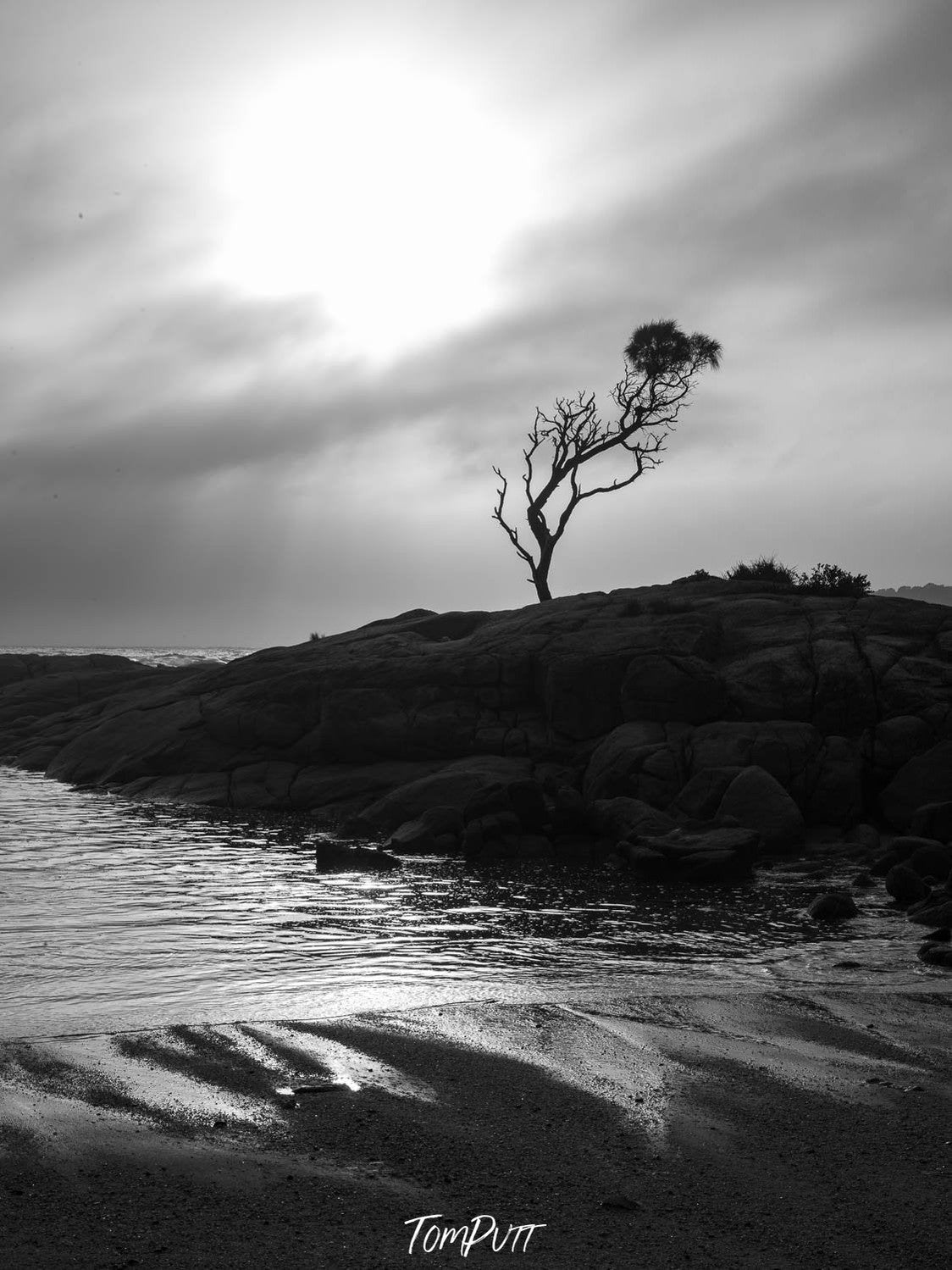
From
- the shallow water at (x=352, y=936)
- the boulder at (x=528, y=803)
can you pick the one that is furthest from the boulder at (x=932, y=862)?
the boulder at (x=528, y=803)

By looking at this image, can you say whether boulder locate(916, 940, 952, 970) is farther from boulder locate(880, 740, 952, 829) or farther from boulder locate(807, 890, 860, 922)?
boulder locate(880, 740, 952, 829)

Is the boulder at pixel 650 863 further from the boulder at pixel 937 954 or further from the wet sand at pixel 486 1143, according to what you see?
the wet sand at pixel 486 1143

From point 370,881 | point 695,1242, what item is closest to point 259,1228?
point 695,1242

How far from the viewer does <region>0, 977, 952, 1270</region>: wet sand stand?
586cm

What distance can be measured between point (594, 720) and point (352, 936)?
14974 millimetres

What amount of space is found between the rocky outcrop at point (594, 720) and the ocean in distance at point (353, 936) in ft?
12.9

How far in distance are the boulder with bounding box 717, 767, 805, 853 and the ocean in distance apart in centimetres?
170

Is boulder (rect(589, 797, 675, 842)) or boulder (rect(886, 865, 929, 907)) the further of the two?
boulder (rect(589, 797, 675, 842))

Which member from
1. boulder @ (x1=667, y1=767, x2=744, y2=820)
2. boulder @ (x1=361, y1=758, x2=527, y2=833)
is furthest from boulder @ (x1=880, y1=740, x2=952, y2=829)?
boulder @ (x1=361, y1=758, x2=527, y2=833)

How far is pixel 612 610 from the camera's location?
33.1 metres

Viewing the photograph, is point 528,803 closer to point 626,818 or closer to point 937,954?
point 626,818

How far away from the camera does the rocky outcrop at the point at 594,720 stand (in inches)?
954

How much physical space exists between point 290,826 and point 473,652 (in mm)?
8395

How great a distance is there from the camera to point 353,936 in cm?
1512
